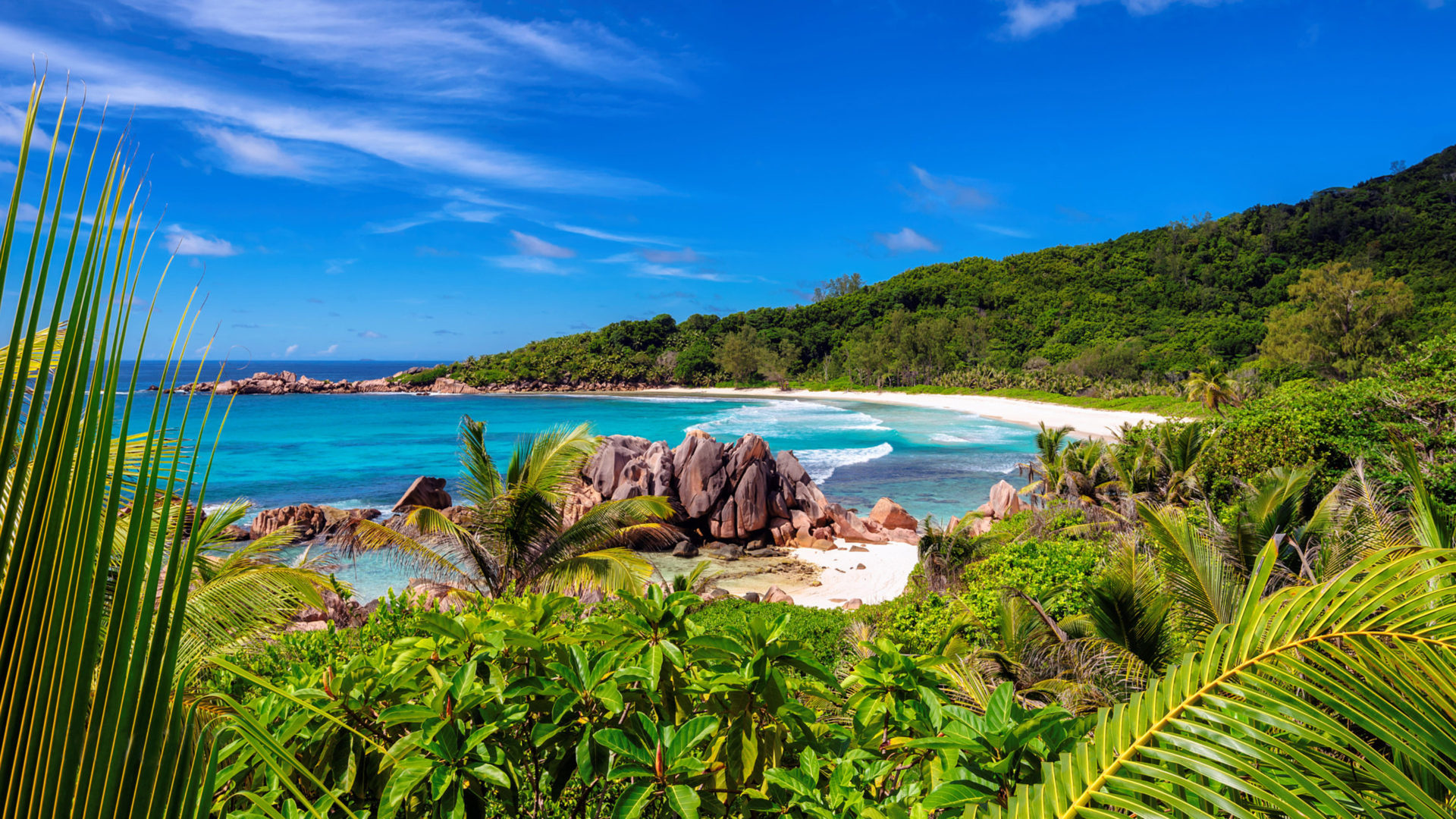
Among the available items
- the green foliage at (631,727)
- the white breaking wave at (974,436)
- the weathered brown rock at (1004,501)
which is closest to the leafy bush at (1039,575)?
the green foliage at (631,727)

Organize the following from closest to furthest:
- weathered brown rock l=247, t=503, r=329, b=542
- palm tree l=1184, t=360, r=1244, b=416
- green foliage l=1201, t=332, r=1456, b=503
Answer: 1. green foliage l=1201, t=332, r=1456, b=503
2. weathered brown rock l=247, t=503, r=329, b=542
3. palm tree l=1184, t=360, r=1244, b=416

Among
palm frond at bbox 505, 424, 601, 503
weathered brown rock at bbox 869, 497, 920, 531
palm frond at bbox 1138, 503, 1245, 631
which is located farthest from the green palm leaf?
weathered brown rock at bbox 869, 497, 920, 531

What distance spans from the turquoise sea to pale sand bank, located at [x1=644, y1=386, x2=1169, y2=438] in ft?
6.90

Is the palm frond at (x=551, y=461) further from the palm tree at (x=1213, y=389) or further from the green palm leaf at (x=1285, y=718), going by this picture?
the palm tree at (x=1213, y=389)

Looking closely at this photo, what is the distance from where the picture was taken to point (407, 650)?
2.47 metres

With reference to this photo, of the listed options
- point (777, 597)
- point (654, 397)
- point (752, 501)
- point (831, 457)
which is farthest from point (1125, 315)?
point (777, 597)

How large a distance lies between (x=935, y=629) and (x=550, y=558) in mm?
5290

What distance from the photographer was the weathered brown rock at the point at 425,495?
25.2 meters

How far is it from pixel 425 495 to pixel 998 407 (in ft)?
155

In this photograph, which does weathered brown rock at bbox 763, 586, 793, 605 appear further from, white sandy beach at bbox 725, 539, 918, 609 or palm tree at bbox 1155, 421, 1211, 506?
palm tree at bbox 1155, 421, 1211, 506

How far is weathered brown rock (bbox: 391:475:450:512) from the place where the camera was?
2523 cm

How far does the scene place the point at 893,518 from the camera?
2341cm

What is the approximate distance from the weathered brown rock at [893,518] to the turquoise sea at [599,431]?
2.47 m

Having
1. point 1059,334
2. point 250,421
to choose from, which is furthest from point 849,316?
point 250,421
